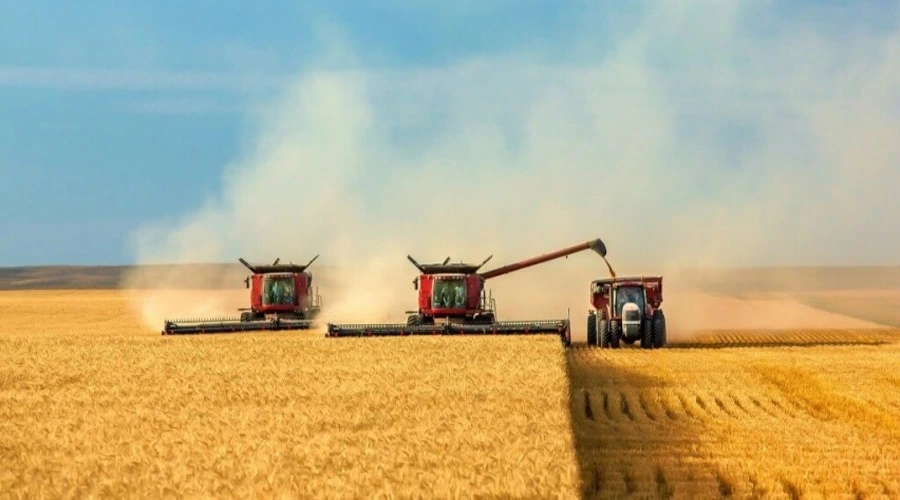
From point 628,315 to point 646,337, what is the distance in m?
0.80

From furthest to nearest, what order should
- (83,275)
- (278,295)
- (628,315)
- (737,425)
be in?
(83,275) < (278,295) < (628,315) < (737,425)

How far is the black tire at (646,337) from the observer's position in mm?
39500

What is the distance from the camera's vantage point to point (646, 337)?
3950 cm

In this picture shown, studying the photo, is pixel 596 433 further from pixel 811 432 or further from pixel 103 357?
pixel 103 357

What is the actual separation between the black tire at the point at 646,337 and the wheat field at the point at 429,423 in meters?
6.75

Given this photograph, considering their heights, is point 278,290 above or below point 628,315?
above

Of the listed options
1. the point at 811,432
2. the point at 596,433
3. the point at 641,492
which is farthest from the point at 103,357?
→ the point at 641,492

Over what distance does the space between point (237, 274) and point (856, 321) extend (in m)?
106

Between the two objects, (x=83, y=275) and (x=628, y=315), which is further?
(x=83, y=275)

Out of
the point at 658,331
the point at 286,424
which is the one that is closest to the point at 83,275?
the point at 658,331

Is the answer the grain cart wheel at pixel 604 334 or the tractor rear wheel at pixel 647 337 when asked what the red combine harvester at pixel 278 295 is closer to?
the grain cart wheel at pixel 604 334

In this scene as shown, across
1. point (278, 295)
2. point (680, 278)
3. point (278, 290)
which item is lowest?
point (278, 295)

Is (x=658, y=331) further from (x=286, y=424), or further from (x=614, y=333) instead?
(x=286, y=424)

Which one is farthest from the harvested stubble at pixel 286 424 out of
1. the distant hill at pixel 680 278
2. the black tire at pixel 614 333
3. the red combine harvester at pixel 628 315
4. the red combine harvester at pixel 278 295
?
the distant hill at pixel 680 278
